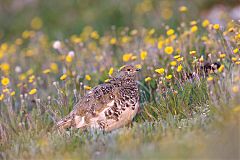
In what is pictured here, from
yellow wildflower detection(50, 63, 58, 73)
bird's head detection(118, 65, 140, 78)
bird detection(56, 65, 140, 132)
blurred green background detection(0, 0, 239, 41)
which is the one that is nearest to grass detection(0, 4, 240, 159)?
yellow wildflower detection(50, 63, 58, 73)

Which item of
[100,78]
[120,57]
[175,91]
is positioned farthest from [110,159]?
[120,57]

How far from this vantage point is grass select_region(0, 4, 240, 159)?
5.52m

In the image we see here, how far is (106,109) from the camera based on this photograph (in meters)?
6.98

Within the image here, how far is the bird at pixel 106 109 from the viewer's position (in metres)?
6.93

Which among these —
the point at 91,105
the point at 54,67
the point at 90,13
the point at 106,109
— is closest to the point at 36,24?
the point at 90,13

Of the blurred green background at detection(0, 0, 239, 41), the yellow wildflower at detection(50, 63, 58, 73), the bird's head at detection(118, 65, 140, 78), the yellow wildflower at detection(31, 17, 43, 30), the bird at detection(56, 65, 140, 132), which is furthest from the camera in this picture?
the yellow wildflower at detection(31, 17, 43, 30)

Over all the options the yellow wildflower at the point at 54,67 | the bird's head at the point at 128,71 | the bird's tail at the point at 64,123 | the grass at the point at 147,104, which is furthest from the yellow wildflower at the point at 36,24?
the bird's tail at the point at 64,123

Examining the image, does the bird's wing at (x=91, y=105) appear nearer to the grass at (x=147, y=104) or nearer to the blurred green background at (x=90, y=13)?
the grass at (x=147, y=104)

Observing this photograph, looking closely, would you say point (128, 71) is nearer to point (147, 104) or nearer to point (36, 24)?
point (147, 104)

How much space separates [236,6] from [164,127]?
24.1 feet

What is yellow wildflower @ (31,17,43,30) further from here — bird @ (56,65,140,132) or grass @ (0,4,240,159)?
bird @ (56,65,140,132)

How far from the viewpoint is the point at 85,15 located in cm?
1509

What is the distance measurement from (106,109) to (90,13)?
830 centimetres

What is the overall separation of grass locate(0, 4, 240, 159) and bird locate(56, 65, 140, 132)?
182 mm
